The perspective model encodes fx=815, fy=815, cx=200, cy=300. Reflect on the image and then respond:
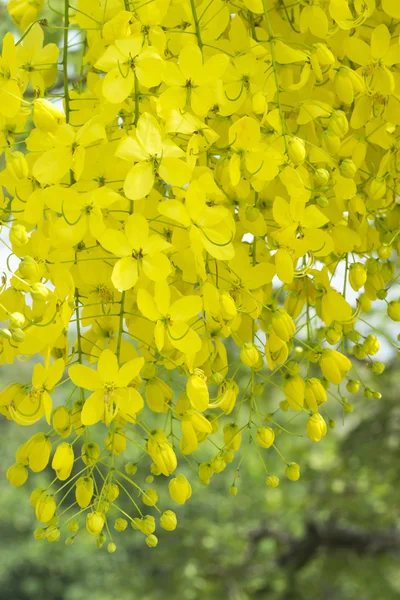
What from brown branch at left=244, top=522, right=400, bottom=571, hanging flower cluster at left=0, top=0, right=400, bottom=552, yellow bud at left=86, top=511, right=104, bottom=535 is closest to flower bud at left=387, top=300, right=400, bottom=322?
hanging flower cluster at left=0, top=0, right=400, bottom=552

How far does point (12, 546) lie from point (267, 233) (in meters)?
3.13

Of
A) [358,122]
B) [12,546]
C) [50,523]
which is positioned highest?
[358,122]

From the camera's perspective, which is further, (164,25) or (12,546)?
(12,546)

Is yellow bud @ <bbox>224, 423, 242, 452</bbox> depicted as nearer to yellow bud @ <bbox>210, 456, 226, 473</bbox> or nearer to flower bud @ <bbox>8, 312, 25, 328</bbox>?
yellow bud @ <bbox>210, 456, 226, 473</bbox>

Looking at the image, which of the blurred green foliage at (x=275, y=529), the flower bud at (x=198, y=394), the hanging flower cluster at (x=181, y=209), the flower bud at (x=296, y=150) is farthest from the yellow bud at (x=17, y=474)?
the blurred green foliage at (x=275, y=529)

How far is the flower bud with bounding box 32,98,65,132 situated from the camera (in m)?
0.36

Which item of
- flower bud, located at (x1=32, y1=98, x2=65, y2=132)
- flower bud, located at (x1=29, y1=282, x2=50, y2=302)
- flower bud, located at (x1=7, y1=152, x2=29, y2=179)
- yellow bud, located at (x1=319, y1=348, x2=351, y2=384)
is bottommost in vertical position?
yellow bud, located at (x1=319, y1=348, x2=351, y2=384)

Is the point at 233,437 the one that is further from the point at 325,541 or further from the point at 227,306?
the point at 325,541

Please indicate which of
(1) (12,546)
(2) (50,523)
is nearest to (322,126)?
(2) (50,523)

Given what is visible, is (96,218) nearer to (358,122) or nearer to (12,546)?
(358,122)

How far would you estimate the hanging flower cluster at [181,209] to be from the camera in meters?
0.37

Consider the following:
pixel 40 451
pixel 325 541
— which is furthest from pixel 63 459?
pixel 325 541

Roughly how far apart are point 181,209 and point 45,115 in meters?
0.07

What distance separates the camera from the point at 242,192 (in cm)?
41
